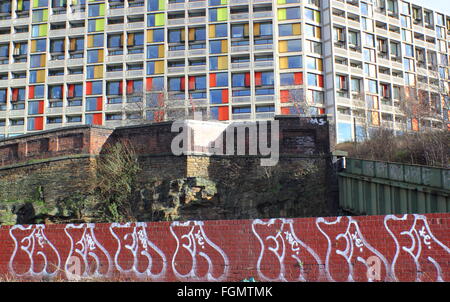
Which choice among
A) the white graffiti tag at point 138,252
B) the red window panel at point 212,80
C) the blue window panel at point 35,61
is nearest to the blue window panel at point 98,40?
the blue window panel at point 35,61

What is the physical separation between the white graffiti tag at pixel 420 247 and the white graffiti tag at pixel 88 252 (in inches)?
300

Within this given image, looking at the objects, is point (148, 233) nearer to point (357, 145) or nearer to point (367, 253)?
point (367, 253)

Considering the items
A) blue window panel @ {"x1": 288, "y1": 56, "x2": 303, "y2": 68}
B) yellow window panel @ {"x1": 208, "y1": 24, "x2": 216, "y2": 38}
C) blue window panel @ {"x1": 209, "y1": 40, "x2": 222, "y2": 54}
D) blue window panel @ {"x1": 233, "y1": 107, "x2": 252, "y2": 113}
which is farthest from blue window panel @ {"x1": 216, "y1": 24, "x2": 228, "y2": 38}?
blue window panel @ {"x1": 233, "y1": 107, "x2": 252, "y2": 113}

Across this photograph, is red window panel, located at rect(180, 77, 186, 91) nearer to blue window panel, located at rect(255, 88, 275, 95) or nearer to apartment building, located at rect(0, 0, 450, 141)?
apartment building, located at rect(0, 0, 450, 141)

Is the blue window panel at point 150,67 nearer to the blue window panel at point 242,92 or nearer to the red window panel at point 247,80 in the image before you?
the blue window panel at point 242,92

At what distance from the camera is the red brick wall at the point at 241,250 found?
11.6 m

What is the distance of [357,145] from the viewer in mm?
32250

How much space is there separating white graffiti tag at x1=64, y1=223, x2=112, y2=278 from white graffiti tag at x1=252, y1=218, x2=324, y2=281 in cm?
436

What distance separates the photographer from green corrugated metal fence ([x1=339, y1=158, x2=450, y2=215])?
16.4 metres

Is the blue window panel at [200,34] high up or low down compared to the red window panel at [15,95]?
up

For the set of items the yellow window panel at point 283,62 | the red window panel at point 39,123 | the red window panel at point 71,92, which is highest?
the yellow window panel at point 283,62

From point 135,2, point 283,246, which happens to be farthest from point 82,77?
point 283,246

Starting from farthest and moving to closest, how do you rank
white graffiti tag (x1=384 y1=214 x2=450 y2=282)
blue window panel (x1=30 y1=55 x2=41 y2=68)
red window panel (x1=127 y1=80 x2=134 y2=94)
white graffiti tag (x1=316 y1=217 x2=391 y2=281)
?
blue window panel (x1=30 y1=55 x2=41 y2=68) < red window panel (x1=127 y1=80 x2=134 y2=94) < white graffiti tag (x1=316 y1=217 x2=391 y2=281) < white graffiti tag (x1=384 y1=214 x2=450 y2=282)

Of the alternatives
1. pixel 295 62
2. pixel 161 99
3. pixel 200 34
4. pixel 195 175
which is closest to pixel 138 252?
pixel 195 175
